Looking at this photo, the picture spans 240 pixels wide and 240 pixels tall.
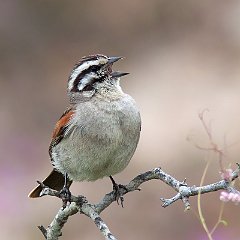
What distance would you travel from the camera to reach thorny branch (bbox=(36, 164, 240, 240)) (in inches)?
180

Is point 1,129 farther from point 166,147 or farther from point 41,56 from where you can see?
point 166,147

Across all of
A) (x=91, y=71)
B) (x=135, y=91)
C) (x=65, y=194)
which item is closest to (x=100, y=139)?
(x=65, y=194)

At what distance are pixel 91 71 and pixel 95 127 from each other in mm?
450

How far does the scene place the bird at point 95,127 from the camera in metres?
6.07

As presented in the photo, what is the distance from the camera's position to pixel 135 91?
47.0ft

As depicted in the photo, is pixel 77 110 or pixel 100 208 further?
pixel 77 110

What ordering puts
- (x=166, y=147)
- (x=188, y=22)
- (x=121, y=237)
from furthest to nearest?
1. (x=188, y=22)
2. (x=166, y=147)
3. (x=121, y=237)

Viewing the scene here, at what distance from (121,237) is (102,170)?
5246 millimetres

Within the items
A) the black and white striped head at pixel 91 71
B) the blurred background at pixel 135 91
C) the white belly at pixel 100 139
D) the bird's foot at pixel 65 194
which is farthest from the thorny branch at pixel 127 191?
the blurred background at pixel 135 91

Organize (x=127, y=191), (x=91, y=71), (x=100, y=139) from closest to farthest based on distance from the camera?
(x=127, y=191)
(x=100, y=139)
(x=91, y=71)

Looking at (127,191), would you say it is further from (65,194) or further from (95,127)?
(95,127)

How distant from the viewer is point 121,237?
37.1 feet

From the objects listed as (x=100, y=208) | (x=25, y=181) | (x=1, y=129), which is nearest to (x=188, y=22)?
(x=1, y=129)

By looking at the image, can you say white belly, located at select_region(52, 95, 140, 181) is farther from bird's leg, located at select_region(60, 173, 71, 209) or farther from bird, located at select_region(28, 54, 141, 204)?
bird's leg, located at select_region(60, 173, 71, 209)
